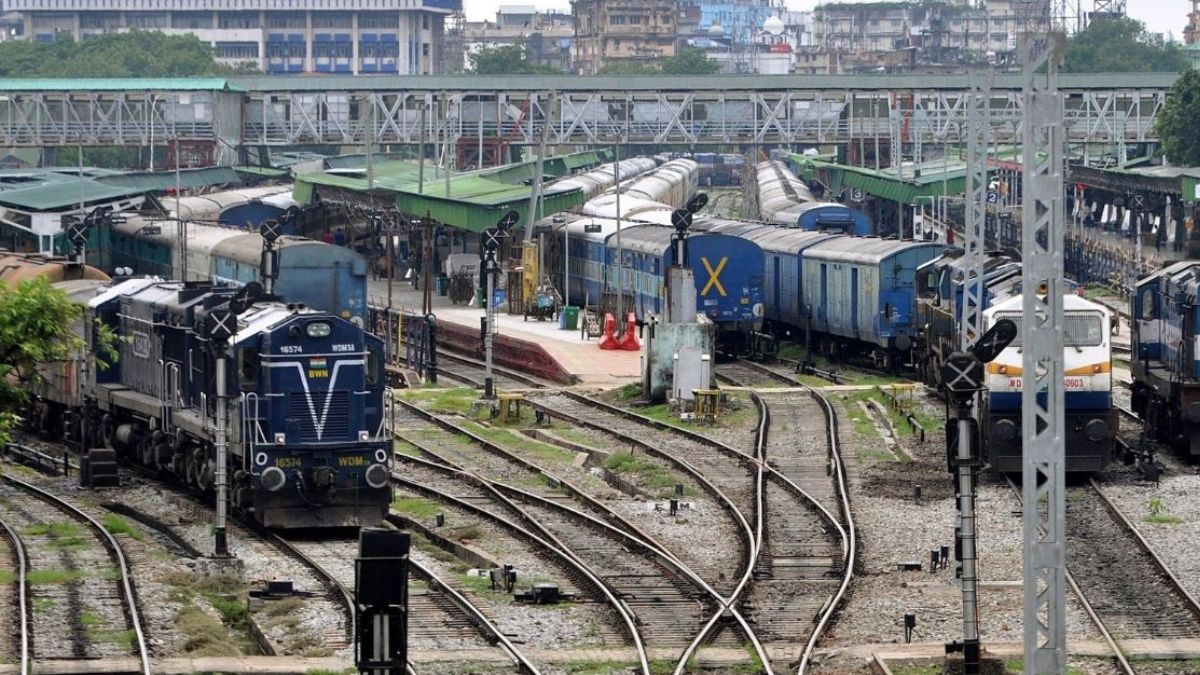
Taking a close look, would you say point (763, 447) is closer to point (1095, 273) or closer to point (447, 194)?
point (447, 194)

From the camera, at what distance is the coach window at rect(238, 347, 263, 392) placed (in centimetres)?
2702

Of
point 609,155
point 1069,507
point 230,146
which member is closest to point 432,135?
point 230,146

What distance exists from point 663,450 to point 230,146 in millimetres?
73558

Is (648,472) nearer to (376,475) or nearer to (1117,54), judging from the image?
(376,475)

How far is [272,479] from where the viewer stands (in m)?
26.7

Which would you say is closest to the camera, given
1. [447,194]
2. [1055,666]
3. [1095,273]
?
[1055,666]

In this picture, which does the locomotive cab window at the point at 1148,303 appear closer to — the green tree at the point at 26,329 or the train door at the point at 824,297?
the train door at the point at 824,297

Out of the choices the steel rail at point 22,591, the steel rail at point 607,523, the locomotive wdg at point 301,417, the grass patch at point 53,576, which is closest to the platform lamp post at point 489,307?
the steel rail at point 607,523

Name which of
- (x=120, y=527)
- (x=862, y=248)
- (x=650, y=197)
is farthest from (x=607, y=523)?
(x=650, y=197)

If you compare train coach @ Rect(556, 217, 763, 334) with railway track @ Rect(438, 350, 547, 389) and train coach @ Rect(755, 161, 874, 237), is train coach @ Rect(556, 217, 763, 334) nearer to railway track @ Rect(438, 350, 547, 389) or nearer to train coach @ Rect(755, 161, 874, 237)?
railway track @ Rect(438, 350, 547, 389)

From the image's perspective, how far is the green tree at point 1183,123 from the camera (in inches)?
3701

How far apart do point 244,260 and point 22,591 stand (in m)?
26.9

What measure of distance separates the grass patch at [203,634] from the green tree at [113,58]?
152273 mm

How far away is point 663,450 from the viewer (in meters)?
35.2
